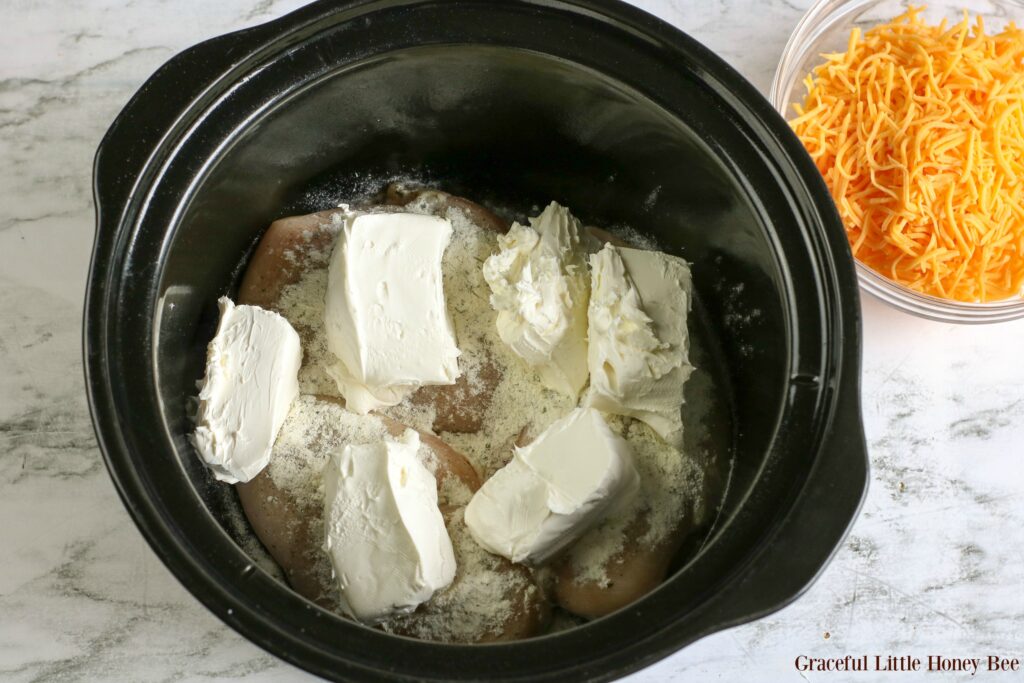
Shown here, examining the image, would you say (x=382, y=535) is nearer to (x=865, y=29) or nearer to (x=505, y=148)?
(x=505, y=148)

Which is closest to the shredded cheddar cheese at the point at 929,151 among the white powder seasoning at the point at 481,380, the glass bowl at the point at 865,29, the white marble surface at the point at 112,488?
the glass bowl at the point at 865,29

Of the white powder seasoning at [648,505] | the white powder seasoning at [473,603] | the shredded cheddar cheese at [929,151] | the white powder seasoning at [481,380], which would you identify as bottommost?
the white powder seasoning at [473,603]

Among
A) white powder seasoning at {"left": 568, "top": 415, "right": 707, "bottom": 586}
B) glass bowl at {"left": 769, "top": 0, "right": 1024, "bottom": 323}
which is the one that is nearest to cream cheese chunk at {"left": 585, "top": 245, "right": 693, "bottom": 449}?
white powder seasoning at {"left": 568, "top": 415, "right": 707, "bottom": 586}

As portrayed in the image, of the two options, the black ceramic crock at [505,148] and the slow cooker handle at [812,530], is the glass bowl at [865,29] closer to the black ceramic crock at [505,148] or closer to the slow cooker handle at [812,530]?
the black ceramic crock at [505,148]

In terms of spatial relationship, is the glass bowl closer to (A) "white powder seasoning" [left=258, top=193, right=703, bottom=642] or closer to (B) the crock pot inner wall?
(B) the crock pot inner wall

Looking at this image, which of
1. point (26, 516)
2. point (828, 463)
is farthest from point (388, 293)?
point (26, 516)

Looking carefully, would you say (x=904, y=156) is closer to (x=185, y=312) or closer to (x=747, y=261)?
(x=747, y=261)

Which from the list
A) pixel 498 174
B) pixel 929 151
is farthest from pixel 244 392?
pixel 929 151
